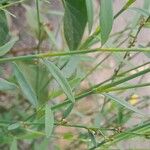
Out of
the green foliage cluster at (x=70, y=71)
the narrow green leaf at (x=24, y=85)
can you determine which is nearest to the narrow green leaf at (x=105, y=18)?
the green foliage cluster at (x=70, y=71)

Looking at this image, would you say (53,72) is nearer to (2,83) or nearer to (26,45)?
(2,83)

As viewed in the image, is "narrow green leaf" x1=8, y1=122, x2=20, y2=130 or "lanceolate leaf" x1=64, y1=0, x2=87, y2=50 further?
"narrow green leaf" x1=8, y1=122, x2=20, y2=130

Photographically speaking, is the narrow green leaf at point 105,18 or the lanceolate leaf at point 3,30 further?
the lanceolate leaf at point 3,30

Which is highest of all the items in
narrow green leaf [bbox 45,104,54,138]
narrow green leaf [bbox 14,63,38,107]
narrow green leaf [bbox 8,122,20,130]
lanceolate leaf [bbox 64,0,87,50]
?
lanceolate leaf [bbox 64,0,87,50]

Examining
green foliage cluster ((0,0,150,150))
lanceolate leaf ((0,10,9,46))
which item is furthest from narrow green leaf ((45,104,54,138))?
lanceolate leaf ((0,10,9,46))

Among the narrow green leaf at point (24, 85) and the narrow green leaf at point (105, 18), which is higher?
the narrow green leaf at point (105, 18)

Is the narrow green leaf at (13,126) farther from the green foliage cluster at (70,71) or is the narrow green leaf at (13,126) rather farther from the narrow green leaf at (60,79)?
the narrow green leaf at (60,79)

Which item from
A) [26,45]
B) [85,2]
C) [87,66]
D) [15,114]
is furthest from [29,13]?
[85,2]

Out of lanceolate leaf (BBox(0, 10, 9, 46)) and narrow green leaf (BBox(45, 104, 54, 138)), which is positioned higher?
lanceolate leaf (BBox(0, 10, 9, 46))

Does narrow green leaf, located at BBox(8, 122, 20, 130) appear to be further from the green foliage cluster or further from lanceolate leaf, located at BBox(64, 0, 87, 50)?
lanceolate leaf, located at BBox(64, 0, 87, 50)
